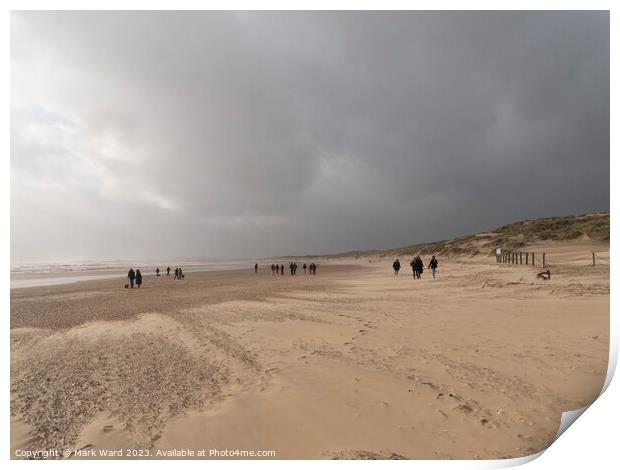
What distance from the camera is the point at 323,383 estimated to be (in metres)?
5.14

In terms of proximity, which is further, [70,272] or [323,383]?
[70,272]

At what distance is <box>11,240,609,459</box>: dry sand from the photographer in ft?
12.6

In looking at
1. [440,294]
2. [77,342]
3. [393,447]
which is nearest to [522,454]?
[393,447]

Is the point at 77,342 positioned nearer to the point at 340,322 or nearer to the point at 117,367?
the point at 117,367

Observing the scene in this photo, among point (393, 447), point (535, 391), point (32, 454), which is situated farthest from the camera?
point (535, 391)

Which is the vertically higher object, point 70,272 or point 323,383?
point 323,383

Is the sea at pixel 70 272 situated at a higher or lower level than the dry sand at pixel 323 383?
lower

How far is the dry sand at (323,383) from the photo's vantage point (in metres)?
3.85

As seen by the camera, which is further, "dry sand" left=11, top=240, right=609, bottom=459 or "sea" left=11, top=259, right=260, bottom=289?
"sea" left=11, top=259, right=260, bottom=289

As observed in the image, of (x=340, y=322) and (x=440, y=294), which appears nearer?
(x=340, y=322)

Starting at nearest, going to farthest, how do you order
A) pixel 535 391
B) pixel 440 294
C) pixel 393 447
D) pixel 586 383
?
pixel 393 447 < pixel 535 391 < pixel 586 383 < pixel 440 294

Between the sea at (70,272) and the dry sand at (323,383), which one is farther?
the sea at (70,272)
